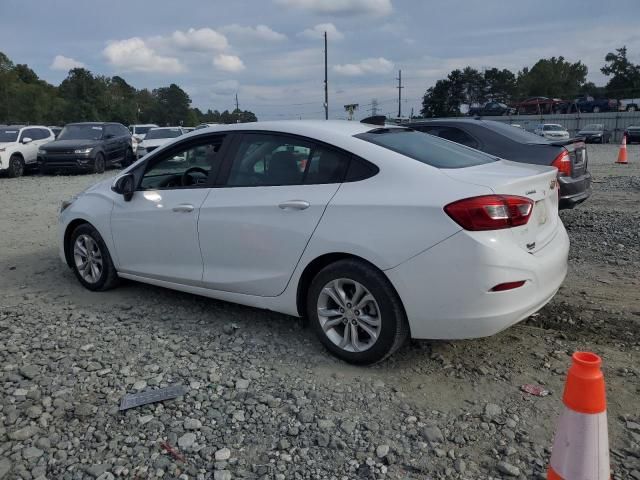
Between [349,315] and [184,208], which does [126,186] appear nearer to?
[184,208]

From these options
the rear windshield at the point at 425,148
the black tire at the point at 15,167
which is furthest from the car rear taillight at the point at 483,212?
the black tire at the point at 15,167

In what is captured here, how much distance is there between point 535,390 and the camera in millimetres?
3242

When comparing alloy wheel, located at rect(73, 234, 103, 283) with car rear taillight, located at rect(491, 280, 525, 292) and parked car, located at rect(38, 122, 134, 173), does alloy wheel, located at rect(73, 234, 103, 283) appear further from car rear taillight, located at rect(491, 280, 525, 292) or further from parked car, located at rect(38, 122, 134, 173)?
parked car, located at rect(38, 122, 134, 173)

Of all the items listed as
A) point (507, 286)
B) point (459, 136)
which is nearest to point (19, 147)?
point (459, 136)

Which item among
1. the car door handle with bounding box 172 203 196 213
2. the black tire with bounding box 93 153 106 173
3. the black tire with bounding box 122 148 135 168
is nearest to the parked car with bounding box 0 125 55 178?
the black tire with bounding box 93 153 106 173

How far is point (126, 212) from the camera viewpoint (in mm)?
4773

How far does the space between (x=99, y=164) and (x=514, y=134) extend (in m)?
14.1

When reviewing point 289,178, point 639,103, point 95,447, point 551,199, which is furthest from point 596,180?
point 639,103

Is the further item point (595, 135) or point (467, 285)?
point (595, 135)

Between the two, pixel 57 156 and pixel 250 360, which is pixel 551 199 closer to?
pixel 250 360

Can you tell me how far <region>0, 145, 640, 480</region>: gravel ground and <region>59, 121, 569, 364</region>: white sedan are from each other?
1.07 feet

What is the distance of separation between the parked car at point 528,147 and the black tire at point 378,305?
4044 mm

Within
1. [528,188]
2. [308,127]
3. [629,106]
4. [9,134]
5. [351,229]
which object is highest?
[629,106]

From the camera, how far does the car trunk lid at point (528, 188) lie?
3252 mm
